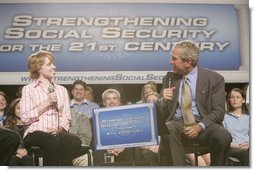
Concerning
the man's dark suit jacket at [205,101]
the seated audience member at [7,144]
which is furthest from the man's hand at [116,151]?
the seated audience member at [7,144]

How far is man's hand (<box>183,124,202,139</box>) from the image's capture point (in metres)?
3.95

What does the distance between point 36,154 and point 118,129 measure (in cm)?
Result: 79

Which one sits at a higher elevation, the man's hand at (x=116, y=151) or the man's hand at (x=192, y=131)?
the man's hand at (x=192, y=131)

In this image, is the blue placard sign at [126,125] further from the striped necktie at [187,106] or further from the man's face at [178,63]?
the man's face at [178,63]

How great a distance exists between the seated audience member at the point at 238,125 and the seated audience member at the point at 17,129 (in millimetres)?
1861

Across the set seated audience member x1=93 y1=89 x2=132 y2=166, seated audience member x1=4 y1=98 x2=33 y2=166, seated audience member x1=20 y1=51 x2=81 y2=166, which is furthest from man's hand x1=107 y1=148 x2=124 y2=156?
seated audience member x1=4 y1=98 x2=33 y2=166

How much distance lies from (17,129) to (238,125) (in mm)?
2046

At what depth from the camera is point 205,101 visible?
13.0 ft

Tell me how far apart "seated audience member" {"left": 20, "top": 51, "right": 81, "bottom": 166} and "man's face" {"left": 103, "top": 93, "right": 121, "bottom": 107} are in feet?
1.16

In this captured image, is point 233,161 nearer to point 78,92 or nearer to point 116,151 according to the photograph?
point 116,151

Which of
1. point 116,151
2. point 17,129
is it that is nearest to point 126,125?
point 116,151

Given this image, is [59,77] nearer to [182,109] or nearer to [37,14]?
[37,14]

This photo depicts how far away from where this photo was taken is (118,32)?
4.06 meters

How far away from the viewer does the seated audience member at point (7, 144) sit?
3.98 m
